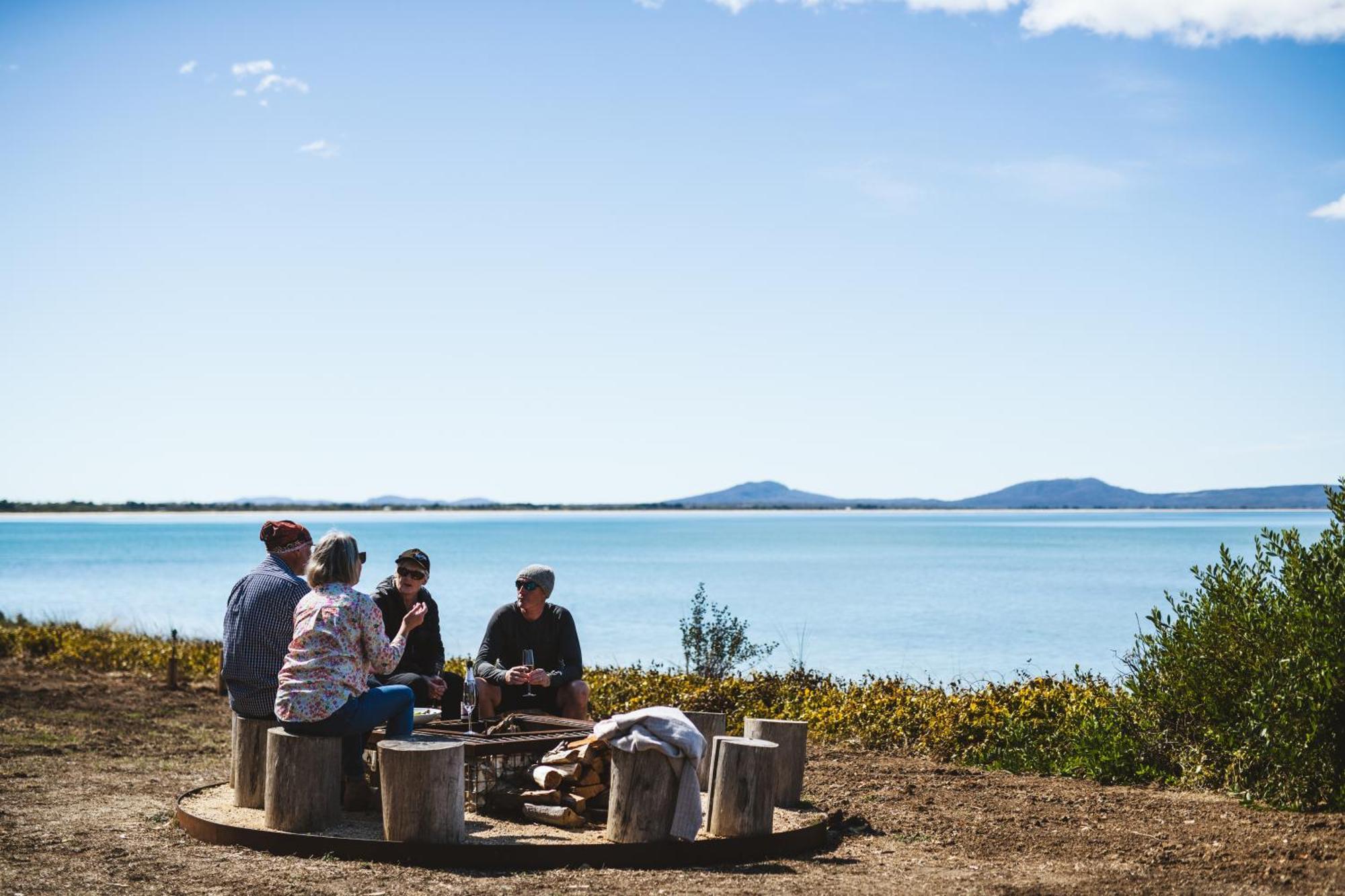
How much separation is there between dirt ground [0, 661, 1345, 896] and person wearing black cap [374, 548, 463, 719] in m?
1.70

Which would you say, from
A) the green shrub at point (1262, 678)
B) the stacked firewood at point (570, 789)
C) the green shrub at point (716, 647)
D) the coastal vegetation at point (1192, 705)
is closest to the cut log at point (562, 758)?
the stacked firewood at point (570, 789)

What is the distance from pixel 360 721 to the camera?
270 inches

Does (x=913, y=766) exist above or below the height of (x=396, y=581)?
below

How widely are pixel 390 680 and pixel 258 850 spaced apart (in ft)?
6.16

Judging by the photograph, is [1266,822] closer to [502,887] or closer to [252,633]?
[502,887]

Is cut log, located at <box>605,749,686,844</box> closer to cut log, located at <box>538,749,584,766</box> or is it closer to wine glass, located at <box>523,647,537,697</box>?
cut log, located at <box>538,749,584,766</box>

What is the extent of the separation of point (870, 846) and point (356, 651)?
306 centimetres

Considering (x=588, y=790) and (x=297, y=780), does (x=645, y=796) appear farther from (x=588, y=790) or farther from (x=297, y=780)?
(x=297, y=780)

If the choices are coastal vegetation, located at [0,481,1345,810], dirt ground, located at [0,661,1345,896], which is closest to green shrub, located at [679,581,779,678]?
coastal vegetation, located at [0,481,1345,810]

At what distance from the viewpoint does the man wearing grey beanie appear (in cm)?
841

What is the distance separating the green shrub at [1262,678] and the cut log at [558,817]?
4157 millimetres

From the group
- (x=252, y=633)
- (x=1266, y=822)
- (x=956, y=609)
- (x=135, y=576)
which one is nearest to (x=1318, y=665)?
(x=1266, y=822)

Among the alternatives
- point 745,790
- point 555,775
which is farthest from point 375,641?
point 745,790

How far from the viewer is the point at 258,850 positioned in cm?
668
